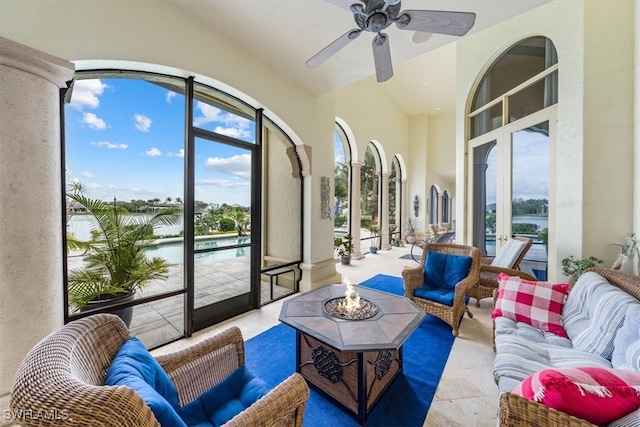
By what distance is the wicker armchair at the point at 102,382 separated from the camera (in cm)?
62

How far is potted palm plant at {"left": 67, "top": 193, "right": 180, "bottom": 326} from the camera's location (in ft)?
7.25

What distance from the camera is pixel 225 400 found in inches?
51.2

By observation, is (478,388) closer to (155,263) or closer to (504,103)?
(155,263)

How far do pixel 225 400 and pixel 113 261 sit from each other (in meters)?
1.89

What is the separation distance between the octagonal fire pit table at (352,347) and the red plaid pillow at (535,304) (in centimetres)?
86

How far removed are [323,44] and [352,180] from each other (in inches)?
167

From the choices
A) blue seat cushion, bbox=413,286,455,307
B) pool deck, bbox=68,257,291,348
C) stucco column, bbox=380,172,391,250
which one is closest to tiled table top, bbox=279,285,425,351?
blue seat cushion, bbox=413,286,455,307

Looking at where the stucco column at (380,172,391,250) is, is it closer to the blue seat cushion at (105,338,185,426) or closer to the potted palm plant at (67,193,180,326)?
the potted palm plant at (67,193,180,326)

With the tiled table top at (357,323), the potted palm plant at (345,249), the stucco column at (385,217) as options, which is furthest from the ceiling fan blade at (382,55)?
the stucco column at (385,217)

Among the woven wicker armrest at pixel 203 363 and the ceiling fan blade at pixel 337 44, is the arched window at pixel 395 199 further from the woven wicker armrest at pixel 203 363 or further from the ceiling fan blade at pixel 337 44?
the woven wicker armrest at pixel 203 363

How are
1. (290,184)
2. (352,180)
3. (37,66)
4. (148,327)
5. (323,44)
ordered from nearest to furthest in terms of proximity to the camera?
1. (37,66)
2. (148,327)
3. (323,44)
4. (290,184)
5. (352,180)

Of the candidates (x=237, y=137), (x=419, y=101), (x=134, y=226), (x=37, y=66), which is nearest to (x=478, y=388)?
(x=134, y=226)

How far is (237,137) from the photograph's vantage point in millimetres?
3338

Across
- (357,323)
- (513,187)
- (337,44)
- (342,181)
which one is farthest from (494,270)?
(342,181)
